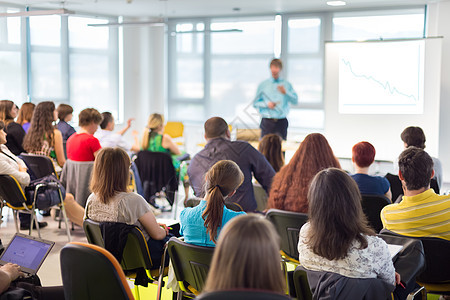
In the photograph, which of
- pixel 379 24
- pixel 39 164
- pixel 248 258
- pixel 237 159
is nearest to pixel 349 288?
pixel 248 258

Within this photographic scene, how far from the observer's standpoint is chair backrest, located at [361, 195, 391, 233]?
12.5 feet

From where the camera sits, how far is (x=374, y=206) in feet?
12.6

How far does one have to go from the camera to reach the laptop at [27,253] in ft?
9.31

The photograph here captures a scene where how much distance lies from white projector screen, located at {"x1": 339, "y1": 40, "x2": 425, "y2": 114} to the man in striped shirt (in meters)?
5.38

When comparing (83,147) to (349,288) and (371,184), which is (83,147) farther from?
(349,288)

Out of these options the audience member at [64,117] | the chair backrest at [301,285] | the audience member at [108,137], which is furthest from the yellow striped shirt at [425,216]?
the audience member at [64,117]

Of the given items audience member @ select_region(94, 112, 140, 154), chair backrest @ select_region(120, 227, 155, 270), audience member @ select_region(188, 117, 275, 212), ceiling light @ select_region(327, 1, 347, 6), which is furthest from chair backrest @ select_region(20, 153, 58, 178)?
ceiling light @ select_region(327, 1, 347, 6)

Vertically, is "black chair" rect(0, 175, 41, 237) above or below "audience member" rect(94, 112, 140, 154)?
below

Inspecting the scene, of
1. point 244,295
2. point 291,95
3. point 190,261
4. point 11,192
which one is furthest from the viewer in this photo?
point 291,95

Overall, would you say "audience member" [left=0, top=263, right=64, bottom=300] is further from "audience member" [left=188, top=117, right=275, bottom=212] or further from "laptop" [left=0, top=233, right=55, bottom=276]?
"audience member" [left=188, top=117, right=275, bottom=212]

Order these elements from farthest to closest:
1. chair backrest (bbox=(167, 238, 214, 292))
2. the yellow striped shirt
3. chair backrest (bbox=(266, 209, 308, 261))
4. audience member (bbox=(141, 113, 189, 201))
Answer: audience member (bbox=(141, 113, 189, 201)), chair backrest (bbox=(266, 209, 308, 261)), the yellow striped shirt, chair backrest (bbox=(167, 238, 214, 292))

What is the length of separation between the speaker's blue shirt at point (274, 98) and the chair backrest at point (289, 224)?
468cm

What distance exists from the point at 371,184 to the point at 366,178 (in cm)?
6

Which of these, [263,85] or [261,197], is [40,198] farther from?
[263,85]
